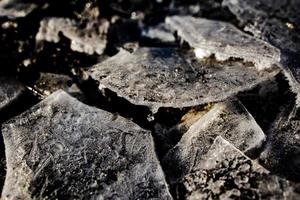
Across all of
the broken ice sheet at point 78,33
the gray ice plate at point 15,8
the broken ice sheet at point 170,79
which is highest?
the gray ice plate at point 15,8

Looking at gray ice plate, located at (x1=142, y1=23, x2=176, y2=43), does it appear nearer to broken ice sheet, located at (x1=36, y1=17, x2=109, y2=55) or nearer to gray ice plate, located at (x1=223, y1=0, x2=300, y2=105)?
broken ice sheet, located at (x1=36, y1=17, x2=109, y2=55)

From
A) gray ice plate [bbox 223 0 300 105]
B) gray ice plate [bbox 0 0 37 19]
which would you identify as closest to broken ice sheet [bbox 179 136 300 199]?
gray ice plate [bbox 223 0 300 105]

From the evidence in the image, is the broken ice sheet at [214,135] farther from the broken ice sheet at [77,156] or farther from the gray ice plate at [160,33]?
the gray ice plate at [160,33]

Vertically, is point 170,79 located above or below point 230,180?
above

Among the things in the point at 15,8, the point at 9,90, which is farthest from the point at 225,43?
the point at 15,8

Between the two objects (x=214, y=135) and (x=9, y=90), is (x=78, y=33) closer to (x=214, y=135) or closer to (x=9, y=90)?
(x=9, y=90)

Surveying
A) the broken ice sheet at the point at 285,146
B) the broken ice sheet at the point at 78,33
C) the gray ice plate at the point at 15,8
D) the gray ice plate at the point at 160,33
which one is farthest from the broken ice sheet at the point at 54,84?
the broken ice sheet at the point at 285,146

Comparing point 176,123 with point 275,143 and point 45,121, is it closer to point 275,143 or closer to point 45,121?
point 275,143
